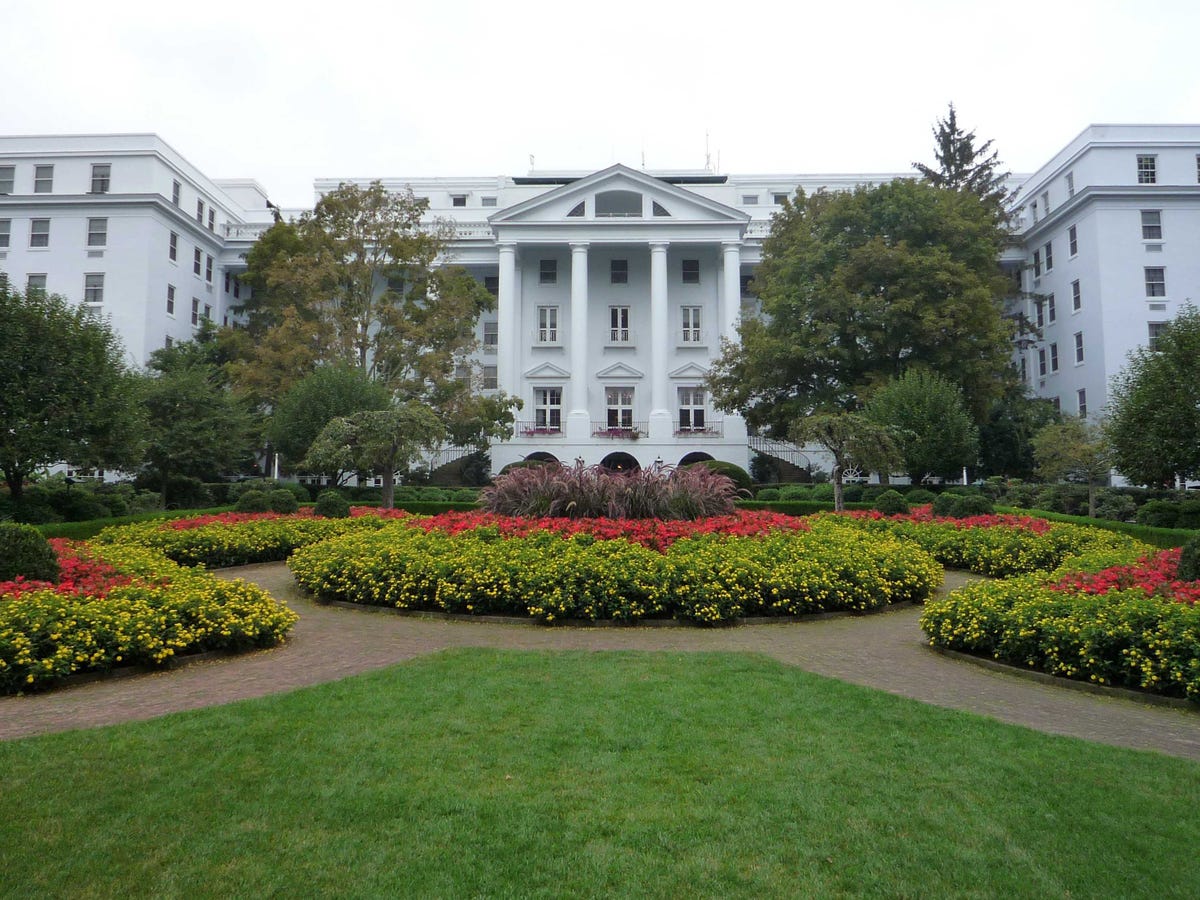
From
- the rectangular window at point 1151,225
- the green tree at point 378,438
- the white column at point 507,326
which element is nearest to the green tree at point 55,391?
the green tree at point 378,438

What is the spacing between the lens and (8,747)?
15.3 ft

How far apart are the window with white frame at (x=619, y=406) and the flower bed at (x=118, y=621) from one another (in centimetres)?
3227

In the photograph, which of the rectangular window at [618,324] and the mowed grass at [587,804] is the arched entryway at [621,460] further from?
the mowed grass at [587,804]

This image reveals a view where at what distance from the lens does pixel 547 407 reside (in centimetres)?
4072

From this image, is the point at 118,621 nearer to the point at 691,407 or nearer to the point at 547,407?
the point at 547,407

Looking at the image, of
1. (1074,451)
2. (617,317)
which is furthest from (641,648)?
(617,317)

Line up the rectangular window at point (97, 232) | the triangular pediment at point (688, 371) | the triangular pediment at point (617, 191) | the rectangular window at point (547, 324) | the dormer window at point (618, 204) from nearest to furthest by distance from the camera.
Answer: the rectangular window at point (97, 232), the triangular pediment at point (617, 191), the triangular pediment at point (688, 371), the dormer window at point (618, 204), the rectangular window at point (547, 324)

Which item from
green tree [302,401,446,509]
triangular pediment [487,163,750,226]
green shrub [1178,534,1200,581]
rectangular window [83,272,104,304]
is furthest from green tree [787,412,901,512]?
rectangular window [83,272,104,304]

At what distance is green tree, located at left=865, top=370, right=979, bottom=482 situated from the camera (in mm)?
24609

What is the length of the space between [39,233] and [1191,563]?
157 feet

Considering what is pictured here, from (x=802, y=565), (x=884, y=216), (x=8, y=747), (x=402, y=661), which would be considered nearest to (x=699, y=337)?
(x=884, y=216)

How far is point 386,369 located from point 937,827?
32.2 metres

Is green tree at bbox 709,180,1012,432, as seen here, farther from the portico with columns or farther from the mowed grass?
the mowed grass

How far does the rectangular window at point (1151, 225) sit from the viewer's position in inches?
1489
